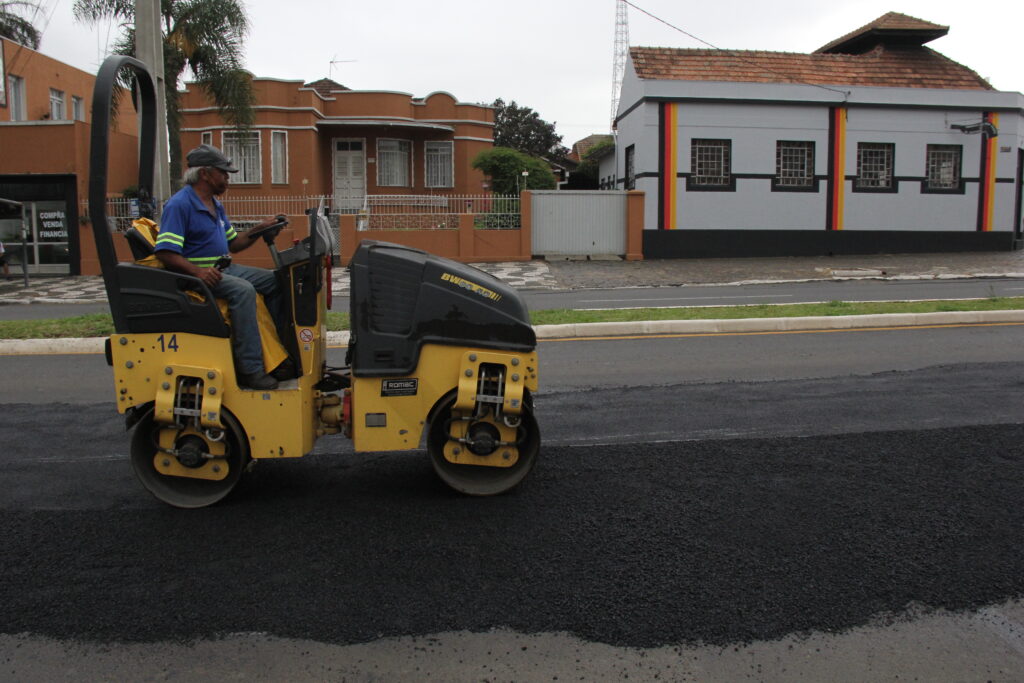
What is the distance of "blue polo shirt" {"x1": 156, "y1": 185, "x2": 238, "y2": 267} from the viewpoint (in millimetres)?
4367

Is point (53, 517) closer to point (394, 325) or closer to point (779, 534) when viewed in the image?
point (394, 325)

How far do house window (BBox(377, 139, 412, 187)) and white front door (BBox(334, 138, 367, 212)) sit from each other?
600 millimetres

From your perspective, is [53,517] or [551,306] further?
[551,306]

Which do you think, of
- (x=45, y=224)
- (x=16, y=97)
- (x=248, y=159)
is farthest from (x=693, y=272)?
(x=16, y=97)

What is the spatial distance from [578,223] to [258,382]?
22545mm

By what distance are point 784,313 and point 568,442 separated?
671 cm

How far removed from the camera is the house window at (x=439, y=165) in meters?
33.6

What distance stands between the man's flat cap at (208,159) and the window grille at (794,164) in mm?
24947

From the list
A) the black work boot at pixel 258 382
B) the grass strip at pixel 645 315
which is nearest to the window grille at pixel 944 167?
the grass strip at pixel 645 315

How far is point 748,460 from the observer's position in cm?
537

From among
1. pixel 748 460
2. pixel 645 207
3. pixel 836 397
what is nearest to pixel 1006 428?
pixel 836 397

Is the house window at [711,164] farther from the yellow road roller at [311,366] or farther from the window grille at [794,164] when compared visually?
the yellow road roller at [311,366]

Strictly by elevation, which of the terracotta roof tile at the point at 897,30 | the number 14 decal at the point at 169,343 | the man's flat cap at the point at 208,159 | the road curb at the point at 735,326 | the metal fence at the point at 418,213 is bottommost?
the road curb at the point at 735,326

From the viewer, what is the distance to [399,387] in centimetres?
457
